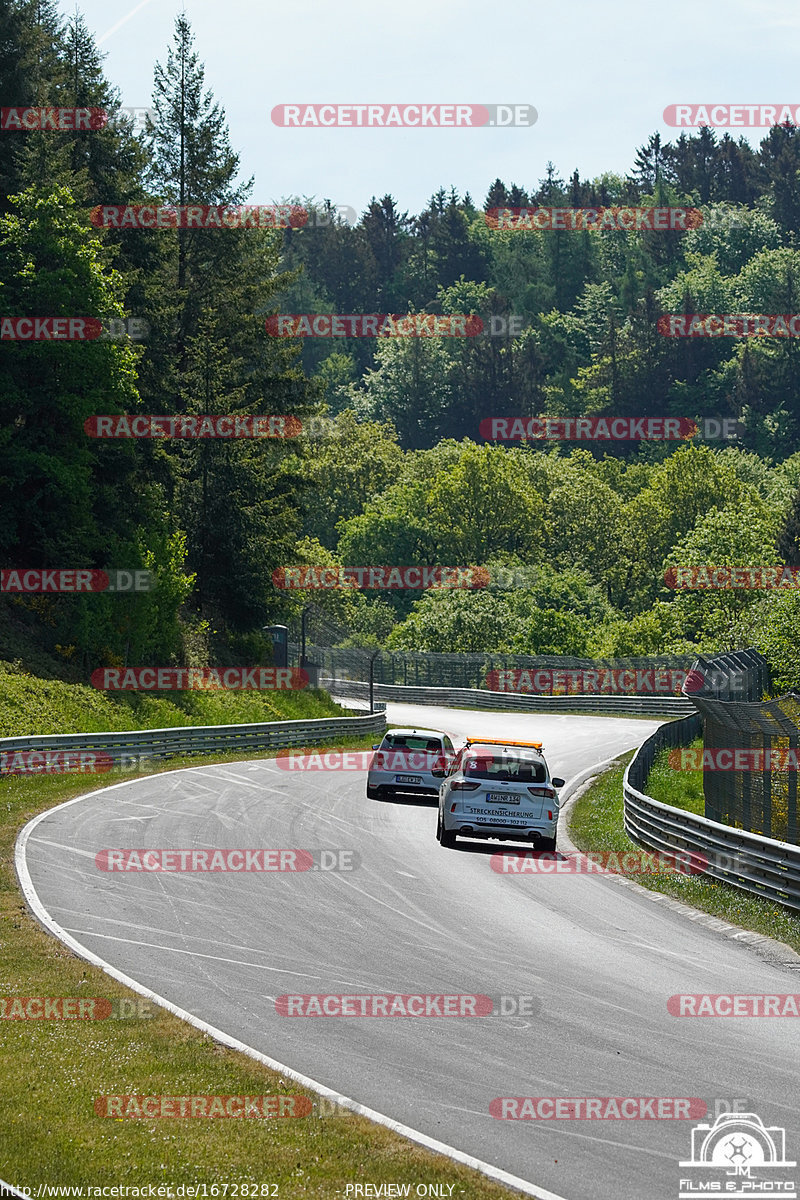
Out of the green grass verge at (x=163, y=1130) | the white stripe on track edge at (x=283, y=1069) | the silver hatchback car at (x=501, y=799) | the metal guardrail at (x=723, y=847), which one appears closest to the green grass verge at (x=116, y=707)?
the silver hatchback car at (x=501, y=799)

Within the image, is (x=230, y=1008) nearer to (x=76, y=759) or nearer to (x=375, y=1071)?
(x=375, y=1071)

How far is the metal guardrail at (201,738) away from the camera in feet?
107

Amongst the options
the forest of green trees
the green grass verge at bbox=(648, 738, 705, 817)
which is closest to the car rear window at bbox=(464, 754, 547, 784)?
the green grass verge at bbox=(648, 738, 705, 817)

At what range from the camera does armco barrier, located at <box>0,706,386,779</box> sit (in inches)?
1287

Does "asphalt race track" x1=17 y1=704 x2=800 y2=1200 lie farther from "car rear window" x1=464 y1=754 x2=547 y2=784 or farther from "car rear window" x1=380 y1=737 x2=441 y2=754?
"car rear window" x1=380 y1=737 x2=441 y2=754

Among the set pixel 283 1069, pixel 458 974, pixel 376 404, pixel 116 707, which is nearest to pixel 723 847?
pixel 458 974

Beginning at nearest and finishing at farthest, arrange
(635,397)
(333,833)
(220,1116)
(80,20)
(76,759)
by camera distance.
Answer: (220,1116)
(333,833)
(76,759)
(80,20)
(635,397)

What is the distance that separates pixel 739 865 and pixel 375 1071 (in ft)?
→ 31.3

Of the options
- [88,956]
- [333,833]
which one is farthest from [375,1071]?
[333,833]

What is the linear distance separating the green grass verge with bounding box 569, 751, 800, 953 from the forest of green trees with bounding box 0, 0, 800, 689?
68.3 ft

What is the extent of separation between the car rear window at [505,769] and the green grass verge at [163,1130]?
11.3 m

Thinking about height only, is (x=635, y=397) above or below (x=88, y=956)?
above

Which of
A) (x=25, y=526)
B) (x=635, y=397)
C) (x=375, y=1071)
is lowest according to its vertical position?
(x=375, y=1071)

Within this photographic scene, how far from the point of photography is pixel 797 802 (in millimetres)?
16562
